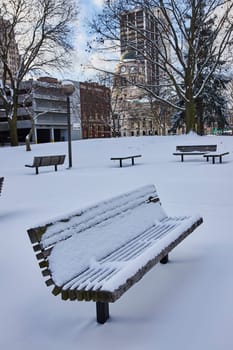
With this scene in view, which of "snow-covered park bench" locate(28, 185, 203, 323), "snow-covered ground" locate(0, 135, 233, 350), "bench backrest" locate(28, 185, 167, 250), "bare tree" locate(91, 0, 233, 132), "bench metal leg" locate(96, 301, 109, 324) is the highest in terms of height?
"bare tree" locate(91, 0, 233, 132)

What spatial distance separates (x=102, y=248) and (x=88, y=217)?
31 cm

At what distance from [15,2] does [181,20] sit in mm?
11205

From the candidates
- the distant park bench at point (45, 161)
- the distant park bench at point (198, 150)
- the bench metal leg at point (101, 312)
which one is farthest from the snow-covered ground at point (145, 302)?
the distant park bench at point (198, 150)

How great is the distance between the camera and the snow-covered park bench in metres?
2.71

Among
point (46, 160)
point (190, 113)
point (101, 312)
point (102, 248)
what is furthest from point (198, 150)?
point (101, 312)

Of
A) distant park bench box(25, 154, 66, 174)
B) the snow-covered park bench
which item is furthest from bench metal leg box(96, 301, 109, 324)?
distant park bench box(25, 154, 66, 174)

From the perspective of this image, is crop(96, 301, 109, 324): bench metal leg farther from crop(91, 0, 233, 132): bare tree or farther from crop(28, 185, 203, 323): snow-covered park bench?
→ crop(91, 0, 233, 132): bare tree

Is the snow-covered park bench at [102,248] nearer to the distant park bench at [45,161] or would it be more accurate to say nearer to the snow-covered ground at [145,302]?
the snow-covered ground at [145,302]

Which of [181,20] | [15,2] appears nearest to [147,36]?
[181,20]

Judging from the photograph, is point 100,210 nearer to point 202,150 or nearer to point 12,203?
point 12,203

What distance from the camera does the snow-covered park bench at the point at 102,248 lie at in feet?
8.89

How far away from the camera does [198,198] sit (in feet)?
26.3

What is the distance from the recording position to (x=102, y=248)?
336 centimetres

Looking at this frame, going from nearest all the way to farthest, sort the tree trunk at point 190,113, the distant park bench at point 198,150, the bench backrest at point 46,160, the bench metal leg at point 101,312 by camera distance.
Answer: the bench metal leg at point 101,312 → the bench backrest at point 46,160 → the distant park bench at point 198,150 → the tree trunk at point 190,113
